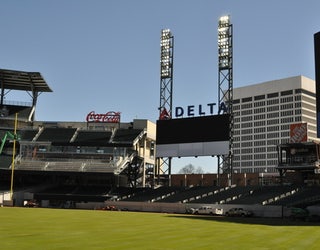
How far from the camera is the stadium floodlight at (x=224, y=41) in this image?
76.1 m

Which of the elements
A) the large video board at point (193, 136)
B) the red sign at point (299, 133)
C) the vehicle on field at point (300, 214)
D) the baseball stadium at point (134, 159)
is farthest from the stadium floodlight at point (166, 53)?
the vehicle on field at point (300, 214)

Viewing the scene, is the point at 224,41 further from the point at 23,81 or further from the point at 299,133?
the point at 23,81

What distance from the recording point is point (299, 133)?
73.2 meters

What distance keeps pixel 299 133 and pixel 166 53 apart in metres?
29.0

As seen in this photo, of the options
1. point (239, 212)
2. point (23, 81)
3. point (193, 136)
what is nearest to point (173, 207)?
point (239, 212)

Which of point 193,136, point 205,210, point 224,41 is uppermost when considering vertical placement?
point 224,41

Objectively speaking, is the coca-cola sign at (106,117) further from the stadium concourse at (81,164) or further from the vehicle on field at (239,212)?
the vehicle on field at (239,212)

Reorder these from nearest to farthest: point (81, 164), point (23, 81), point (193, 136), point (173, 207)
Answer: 1. point (173, 207)
2. point (193, 136)
3. point (81, 164)
4. point (23, 81)

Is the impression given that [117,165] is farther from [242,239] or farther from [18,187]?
[242,239]

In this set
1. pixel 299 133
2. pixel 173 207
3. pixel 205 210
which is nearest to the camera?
pixel 205 210

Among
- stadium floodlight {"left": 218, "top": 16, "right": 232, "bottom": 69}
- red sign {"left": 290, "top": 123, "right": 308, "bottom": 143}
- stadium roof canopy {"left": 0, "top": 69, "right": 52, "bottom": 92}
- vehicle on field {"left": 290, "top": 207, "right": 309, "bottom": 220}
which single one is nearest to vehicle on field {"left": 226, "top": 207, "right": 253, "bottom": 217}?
vehicle on field {"left": 290, "top": 207, "right": 309, "bottom": 220}

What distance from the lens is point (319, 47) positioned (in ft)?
170

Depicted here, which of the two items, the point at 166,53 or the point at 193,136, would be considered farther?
the point at 166,53

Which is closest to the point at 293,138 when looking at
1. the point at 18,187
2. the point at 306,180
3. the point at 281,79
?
the point at 306,180
